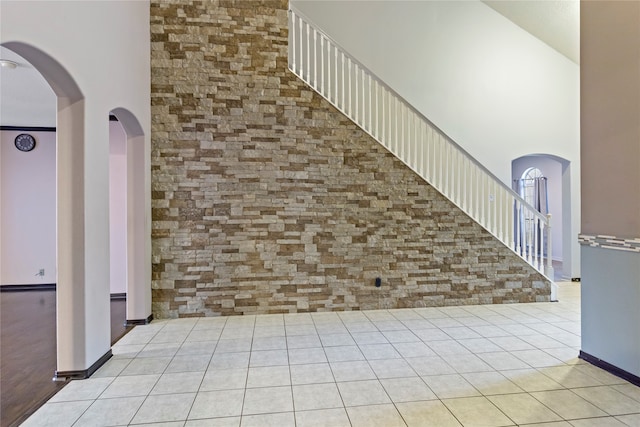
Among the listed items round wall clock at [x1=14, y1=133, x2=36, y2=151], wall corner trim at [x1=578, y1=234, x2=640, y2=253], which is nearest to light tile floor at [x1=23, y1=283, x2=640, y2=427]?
wall corner trim at [x1=578, y1=234, x2=640, y2=253]

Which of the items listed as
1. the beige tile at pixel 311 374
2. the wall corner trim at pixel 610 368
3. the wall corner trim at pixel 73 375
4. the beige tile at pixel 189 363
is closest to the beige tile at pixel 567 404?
the wall corner trim at pixel 610 368

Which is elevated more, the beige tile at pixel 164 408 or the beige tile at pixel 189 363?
Answer: the beige tile at pixel 189 363

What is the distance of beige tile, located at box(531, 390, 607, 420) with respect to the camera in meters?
2.21

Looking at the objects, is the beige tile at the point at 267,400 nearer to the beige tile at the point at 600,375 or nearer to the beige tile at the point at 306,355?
the beige tile at the point at 306,355

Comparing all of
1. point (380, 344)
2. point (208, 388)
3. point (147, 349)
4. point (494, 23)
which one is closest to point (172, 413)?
point (208, 388)

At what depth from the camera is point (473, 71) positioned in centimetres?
629

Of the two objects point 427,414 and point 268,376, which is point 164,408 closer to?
point 268,376

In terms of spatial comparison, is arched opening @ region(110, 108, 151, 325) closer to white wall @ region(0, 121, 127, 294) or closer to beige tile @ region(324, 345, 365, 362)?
beige tile @ region(324, 345, 365, 362)

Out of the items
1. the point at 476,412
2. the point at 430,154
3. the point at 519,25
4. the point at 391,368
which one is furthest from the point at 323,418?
the point at 519,25

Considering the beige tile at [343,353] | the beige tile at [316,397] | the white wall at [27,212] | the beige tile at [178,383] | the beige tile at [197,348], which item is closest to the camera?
the beige tile at [316,397]

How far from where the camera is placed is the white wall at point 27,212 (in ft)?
18.8

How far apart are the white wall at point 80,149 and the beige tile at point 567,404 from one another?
346 cm

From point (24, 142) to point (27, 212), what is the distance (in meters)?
1.19

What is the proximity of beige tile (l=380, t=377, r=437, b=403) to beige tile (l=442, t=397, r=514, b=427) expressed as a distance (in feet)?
0.50
